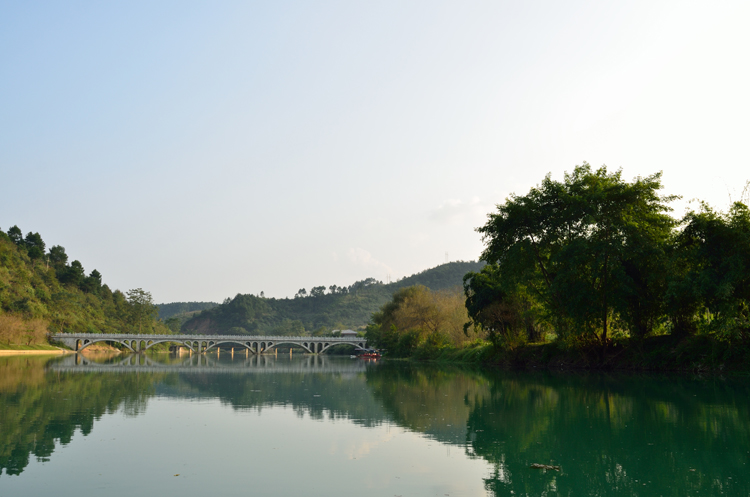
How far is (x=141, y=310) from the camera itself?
14238cm

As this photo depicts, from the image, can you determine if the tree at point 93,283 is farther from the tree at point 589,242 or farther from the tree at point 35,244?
the tree at point 589,242

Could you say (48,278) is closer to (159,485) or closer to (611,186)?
(611,186)

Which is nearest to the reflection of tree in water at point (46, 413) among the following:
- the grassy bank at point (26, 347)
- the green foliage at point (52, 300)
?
the grassy bank at point (26, 347)

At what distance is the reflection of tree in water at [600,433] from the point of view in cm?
822

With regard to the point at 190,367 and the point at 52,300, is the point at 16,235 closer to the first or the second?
the point at 52,300

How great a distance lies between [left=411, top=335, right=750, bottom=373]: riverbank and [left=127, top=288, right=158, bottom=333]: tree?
371 feet

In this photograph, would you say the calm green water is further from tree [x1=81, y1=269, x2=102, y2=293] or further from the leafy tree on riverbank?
tree [x1=81, y1=269, x2=102, y2=293]

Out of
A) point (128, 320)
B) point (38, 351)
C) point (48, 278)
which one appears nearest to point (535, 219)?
point (38, 351)

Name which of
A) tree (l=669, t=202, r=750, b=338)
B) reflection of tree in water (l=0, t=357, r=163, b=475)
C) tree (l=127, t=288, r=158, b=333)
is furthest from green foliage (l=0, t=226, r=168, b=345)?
tree (l=669, t=202, r=750, b=338)

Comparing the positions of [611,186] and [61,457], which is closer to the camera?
[61,457]

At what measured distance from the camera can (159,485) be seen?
311 inches

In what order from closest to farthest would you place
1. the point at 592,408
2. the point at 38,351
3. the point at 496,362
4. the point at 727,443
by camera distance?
the point at 727,443 < the point at 592,408 < the point at 496,362 < the point at 38,351

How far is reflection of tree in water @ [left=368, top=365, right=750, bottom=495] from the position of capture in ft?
27.0

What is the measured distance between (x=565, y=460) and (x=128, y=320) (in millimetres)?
145907
